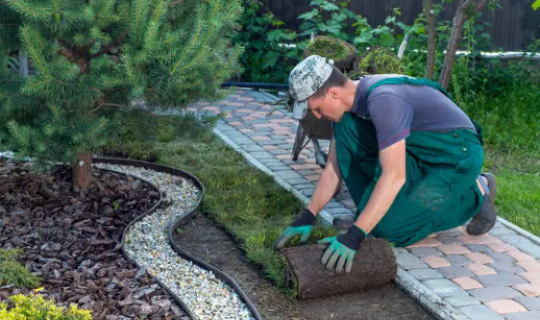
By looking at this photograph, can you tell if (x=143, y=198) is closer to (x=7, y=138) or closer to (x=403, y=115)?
(x=7, y=138)

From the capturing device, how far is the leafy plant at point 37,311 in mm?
2877

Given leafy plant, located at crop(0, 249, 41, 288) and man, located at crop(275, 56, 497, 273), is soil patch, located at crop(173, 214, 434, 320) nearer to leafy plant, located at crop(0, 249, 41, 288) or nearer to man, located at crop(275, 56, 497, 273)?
man, located at crop(275, 56, 497, 273)

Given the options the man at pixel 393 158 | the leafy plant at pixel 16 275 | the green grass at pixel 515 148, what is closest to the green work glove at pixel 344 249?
the man at pixel 393 158

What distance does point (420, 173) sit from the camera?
414 cm

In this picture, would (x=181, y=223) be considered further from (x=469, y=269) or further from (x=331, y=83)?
(x=469, y=269)

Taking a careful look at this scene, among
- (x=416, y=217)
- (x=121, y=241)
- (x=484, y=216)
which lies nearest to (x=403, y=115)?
(x=416, y=217)

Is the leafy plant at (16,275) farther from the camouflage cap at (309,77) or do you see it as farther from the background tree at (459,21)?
the background tree at (459,21)

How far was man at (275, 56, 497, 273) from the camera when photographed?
3531 mm

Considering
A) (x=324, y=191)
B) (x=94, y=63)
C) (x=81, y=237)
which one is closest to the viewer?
(x=324, y=191)

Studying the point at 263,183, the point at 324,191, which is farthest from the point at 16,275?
the point at 263,183

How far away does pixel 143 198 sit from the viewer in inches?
198

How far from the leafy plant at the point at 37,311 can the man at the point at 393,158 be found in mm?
1328

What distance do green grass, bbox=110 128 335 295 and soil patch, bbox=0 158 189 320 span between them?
1.79ft

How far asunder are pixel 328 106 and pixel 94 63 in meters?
1.71
